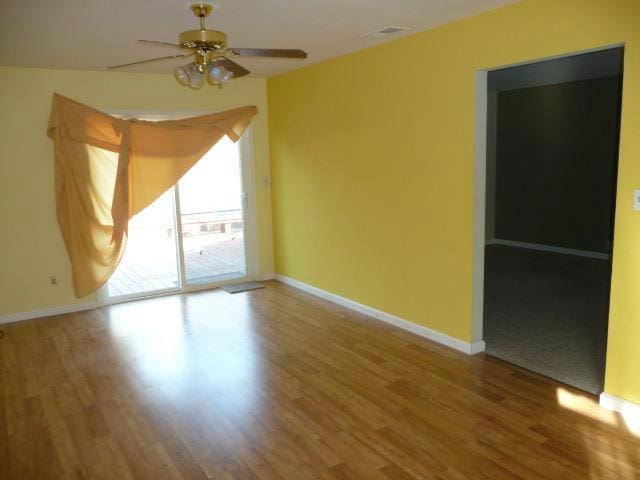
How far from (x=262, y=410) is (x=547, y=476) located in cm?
162

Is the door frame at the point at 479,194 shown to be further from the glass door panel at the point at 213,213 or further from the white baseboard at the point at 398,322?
the glass door panel at the point at 213,213

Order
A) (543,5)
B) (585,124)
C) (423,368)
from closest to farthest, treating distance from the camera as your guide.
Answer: (543,5)
(423,368)
(585,124)

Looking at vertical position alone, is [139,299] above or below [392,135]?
below

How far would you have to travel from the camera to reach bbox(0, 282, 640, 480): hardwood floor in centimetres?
253

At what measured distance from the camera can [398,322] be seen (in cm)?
449

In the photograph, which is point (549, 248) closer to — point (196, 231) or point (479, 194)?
point (479, 194)

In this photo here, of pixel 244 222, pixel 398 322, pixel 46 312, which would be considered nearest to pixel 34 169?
pixel 46 312

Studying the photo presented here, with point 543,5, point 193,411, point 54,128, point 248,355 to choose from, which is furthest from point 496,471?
point 54,128

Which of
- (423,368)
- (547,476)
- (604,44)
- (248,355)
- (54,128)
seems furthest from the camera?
(54,128)

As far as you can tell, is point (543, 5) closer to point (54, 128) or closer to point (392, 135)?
point (392, 135)

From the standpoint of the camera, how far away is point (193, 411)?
10.2 feet

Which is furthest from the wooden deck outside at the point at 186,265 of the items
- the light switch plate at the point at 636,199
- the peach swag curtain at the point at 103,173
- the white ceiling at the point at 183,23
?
the light switch plate at the point at 636,199

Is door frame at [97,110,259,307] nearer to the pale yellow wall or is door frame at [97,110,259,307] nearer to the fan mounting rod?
the pale yellow wall

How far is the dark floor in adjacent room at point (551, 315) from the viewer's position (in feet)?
11.8
